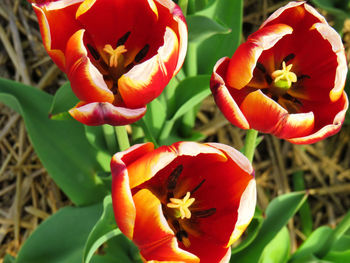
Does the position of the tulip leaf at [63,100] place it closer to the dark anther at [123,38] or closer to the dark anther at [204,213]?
the dark anther at [123,38]

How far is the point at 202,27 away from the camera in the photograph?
1.04 metres

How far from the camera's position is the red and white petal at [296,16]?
93 centimetres

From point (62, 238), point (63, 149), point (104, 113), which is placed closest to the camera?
point (104, 113)

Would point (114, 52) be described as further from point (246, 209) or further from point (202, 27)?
point (246, 209)

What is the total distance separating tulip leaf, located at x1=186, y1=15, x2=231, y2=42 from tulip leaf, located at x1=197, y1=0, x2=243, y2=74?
0.18 metres

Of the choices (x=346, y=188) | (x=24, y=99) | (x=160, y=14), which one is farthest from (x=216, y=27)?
(x=346, y=188)

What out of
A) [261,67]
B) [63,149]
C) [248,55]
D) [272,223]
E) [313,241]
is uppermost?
[248,55]

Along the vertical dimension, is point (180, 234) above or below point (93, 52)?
below

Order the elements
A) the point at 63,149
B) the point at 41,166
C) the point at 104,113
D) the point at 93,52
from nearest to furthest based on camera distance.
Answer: the point at 104,113
the point at 93,52
the point at 63,149
the point at 41,166

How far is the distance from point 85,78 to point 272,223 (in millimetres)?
547

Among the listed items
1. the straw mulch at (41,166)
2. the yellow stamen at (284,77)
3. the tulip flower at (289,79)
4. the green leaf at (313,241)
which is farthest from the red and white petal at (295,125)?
the straw mulch at (41,166)

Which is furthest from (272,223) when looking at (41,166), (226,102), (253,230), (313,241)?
(41,166)

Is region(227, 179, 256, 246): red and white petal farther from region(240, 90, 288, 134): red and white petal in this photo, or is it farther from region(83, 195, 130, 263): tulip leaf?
region(83, 195, 130, 263): tulip leaf

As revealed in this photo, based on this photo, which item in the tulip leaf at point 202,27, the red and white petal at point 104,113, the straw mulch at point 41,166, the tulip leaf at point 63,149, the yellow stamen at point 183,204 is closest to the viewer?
the red and white petal at point 104,113
